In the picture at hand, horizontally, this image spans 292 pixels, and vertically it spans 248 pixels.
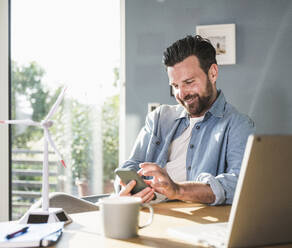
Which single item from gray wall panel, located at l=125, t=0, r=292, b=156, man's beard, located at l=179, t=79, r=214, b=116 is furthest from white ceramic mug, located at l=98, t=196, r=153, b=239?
gray wall panel, located at l=125, t=0, r=292, b=156

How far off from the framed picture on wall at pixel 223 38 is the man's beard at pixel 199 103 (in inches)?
32.7

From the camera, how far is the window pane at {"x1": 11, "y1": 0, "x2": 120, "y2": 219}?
320cm

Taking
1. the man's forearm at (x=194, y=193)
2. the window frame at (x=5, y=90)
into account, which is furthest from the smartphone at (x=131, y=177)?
the window frame at (x=5, y=90)

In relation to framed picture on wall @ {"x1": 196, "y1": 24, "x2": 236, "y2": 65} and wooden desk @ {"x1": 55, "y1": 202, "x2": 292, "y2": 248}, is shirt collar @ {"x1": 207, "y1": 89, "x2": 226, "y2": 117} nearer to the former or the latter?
wooden desk @ {"x1": 55, "y1": 202, "x2": 292, "y2": 248}

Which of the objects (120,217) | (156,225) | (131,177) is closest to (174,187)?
(131,177)

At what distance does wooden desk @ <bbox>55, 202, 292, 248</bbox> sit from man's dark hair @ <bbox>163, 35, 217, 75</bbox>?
868mm

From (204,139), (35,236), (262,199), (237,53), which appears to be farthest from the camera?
Result: (237,53)

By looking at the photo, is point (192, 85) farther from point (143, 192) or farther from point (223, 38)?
point (223, 38)

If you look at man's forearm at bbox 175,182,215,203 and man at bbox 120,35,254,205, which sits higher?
man at bbox 120,35,254,205

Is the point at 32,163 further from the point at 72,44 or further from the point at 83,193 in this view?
the point at 72,44

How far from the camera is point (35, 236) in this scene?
3.01 feet

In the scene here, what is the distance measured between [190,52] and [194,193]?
0.89 meters

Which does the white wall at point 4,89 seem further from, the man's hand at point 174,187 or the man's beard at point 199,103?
the man's hand at point 174,187

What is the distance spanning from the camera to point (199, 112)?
2.05 metres
